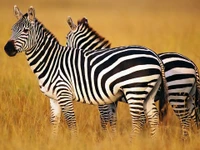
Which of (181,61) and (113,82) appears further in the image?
(181,61)

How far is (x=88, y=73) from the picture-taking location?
6.48m

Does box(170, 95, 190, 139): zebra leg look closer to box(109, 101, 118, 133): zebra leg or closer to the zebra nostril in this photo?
box(109, 101, 118, 133): zebra leg

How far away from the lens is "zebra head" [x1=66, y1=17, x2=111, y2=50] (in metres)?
7.86

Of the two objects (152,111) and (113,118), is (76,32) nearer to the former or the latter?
(113,118)

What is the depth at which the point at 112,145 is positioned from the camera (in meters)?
5.80

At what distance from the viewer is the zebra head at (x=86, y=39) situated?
25.8ft

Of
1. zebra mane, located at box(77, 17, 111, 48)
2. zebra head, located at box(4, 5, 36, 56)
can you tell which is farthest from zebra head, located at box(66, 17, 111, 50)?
zebra head, located at box(4, 5, 36, 56)

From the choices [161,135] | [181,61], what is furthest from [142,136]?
[181,61]

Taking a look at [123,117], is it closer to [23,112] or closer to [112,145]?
[23,112]

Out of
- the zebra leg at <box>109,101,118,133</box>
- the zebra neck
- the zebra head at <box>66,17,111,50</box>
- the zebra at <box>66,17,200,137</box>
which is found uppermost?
the zebra head at <box>66,17,111,50</box>

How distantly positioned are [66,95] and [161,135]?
56.1 inches

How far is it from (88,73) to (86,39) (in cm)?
154

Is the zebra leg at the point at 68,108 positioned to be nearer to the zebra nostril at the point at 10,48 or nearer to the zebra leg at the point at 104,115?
the zebra leg at the point at 104,115

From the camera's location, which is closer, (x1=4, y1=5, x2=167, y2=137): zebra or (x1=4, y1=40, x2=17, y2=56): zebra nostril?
(x1=4, y1=5, x2=167, y2=137): zebra
